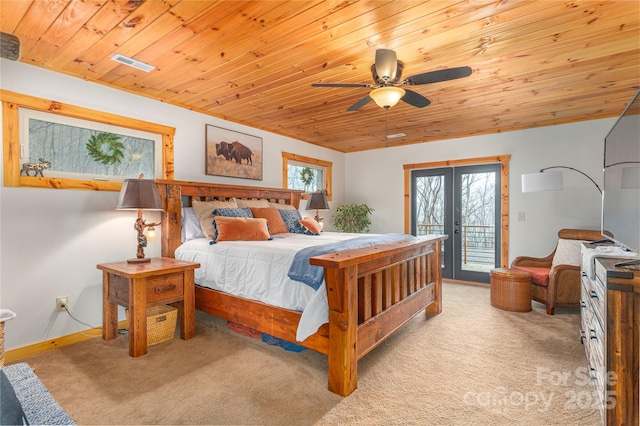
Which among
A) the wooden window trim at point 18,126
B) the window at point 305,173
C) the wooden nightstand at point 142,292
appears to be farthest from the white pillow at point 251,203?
the wooden window trim at point 18,126

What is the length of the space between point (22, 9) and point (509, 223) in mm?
5593

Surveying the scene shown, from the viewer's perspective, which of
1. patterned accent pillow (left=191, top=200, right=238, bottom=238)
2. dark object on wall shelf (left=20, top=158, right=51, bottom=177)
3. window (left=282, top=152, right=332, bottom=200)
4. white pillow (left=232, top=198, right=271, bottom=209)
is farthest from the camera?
window (left=282, top=152, right=332, bottom=200)

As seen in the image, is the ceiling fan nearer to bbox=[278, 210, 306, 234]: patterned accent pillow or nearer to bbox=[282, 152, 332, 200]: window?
bbox=[278, 210, 306, 234]: patterned accent pillow

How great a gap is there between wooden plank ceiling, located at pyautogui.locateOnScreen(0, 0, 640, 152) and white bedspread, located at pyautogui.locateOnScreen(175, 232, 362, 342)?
5.05ft

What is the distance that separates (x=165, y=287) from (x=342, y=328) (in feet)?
5.17

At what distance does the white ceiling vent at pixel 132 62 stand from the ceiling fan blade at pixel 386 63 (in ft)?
6.19

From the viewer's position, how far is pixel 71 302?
2.79 m

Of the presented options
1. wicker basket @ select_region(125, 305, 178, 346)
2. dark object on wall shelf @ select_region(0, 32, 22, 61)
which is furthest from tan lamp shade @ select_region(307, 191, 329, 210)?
dark object on wall shelf @ select_region(0, 32, 22, 61)

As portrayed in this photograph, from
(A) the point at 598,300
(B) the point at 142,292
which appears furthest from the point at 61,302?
(A) the point at 598,300

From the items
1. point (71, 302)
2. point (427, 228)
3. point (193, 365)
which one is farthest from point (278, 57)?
point (427, 228)

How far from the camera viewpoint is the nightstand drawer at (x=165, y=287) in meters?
2.55

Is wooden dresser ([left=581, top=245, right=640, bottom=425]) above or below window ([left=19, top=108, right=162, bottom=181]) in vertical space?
below

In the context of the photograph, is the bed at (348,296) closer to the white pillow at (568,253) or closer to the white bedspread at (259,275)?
the white bedspread at (259,275)

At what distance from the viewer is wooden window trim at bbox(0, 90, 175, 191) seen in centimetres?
246
